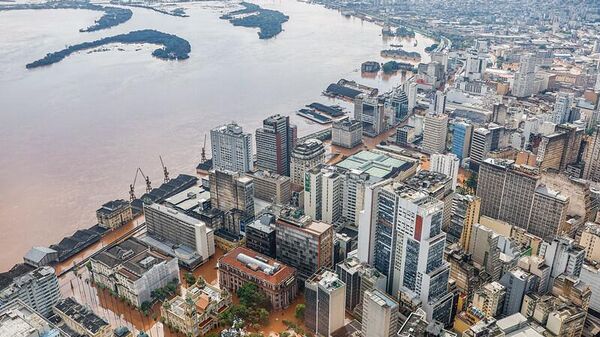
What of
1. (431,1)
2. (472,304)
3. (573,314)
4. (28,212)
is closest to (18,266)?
(28,212)

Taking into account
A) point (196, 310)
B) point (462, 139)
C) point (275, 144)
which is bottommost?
point (196, 310)

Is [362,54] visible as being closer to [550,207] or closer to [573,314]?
[550,207]

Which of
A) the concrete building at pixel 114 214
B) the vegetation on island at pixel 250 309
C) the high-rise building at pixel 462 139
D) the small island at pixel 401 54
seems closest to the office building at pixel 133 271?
the vegetation on island at pixel 250 309

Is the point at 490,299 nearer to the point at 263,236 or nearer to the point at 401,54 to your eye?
the point at 263,236

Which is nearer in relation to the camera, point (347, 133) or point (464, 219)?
A: point (464, 219)

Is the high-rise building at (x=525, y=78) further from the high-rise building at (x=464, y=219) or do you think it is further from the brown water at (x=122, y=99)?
the high-rise building at (x=464, y=219)

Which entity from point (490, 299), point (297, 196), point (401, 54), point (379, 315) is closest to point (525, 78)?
point (401, 54)

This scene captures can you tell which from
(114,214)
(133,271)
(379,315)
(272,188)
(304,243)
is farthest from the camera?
(272,188)

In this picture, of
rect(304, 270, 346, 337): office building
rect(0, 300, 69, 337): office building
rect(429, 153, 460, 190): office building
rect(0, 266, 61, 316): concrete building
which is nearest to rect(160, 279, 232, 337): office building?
rect(304, 270, 346, 337): office building
